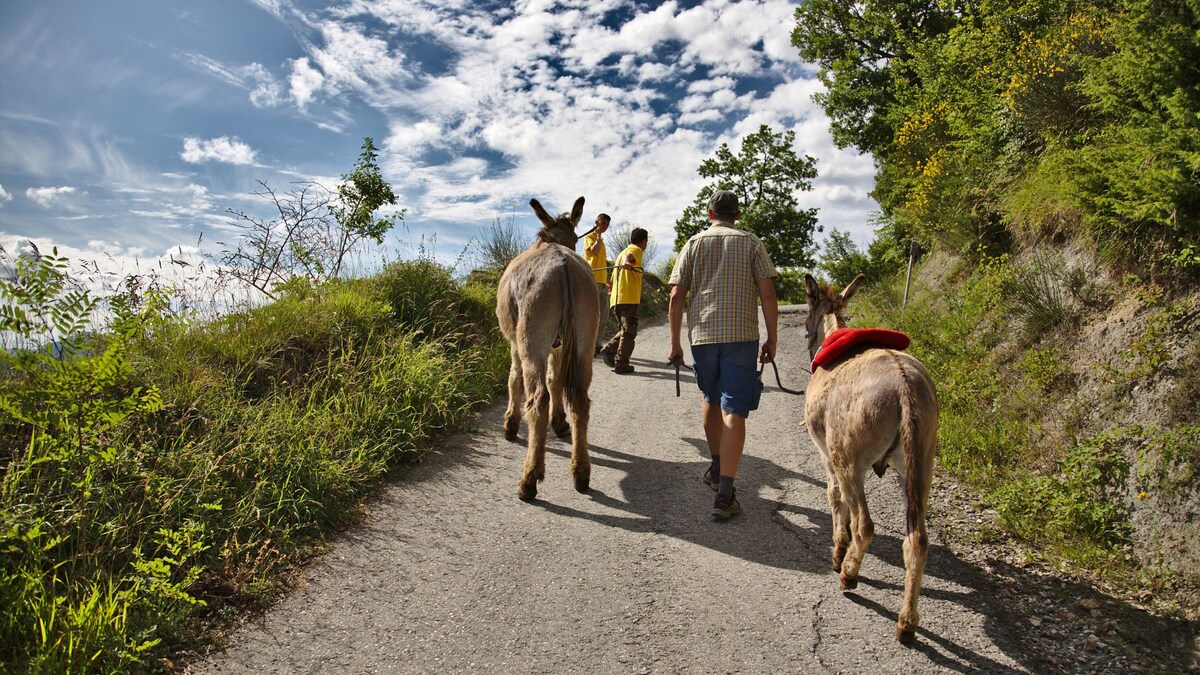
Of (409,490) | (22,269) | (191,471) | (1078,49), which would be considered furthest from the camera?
(1078,49)

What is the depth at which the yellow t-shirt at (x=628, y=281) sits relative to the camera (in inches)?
366

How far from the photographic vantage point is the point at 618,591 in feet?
12.3

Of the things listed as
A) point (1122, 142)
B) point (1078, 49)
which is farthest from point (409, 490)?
point (1078, 49)

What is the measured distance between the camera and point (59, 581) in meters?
3.23

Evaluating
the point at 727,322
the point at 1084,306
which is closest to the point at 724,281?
the point at 727,322

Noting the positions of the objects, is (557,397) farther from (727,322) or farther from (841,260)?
(841,260)

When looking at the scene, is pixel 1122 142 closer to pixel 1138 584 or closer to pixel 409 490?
pixel 1138 584

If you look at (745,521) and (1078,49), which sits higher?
(1078,49)

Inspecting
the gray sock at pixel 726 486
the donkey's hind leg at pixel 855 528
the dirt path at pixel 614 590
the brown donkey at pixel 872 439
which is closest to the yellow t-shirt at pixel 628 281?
the dirt path at pixel 614 590

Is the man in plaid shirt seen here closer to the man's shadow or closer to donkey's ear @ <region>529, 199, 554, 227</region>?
the man's shadow

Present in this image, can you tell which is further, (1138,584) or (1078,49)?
(1078,49)

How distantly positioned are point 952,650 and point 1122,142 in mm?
4810

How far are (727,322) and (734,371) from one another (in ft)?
1.18

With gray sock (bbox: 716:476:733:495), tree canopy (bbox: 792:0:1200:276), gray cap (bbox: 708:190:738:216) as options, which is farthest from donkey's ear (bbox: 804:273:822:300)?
tree canopy (bbox: 792:0:1200:276)
